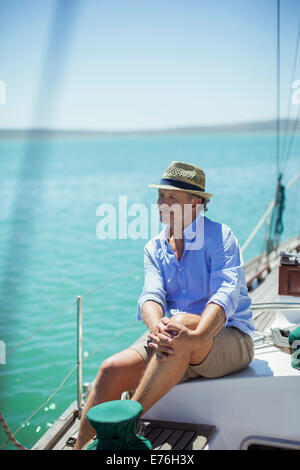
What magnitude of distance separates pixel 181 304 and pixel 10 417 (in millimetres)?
2805

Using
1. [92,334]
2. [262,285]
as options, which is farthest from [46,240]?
[262,285]

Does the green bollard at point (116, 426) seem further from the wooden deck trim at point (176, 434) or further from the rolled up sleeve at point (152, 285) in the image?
the rolled up sleeve at point (152, 285)

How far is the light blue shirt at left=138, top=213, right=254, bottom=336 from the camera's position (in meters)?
1.89

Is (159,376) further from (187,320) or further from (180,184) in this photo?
(180,184)

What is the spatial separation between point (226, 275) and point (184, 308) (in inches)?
9.0

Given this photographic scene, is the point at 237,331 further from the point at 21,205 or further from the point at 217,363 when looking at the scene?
the point at 21,205

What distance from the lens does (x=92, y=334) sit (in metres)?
6.66

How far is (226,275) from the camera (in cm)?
185

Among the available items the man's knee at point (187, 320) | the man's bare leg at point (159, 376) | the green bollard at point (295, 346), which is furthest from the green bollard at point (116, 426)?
the green bollard at point (295, 346)

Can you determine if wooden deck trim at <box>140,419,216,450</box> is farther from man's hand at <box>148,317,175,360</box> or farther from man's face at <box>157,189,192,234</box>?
man's face at <box>157,189,192,234</box>

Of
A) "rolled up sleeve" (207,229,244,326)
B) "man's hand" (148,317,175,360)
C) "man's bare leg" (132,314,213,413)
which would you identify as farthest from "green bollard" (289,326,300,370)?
"man's hand" (148,317,175,360)

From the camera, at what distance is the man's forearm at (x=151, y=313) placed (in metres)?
1.82

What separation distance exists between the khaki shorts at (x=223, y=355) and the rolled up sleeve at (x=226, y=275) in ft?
0.22

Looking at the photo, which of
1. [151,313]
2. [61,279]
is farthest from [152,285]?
[61,279]
